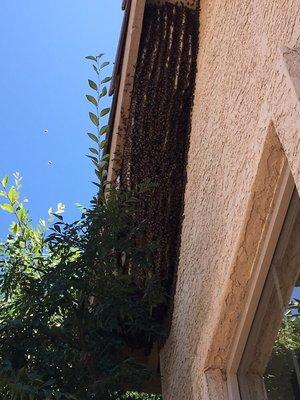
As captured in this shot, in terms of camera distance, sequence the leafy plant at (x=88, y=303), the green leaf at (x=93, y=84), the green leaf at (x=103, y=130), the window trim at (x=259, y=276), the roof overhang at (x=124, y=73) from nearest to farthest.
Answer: the window trim at (x=259, y=276)
the leafy plant at (x=88, y=303)
the roof overhang at (x=124, y=73)
the green leaf at (x=93, y=84)
the green leaf at (x=103, y=130)

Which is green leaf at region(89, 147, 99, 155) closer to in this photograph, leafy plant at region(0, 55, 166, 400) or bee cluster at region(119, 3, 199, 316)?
bee cluster at region(119, 3, 199, 316)

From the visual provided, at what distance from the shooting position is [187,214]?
156 inches

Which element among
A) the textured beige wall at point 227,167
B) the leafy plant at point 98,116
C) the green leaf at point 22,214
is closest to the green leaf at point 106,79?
the leafy plant at point 98,116

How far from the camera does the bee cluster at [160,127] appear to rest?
4.23 meters

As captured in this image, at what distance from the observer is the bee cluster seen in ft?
13.9

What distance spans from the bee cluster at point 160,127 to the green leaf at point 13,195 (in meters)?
0.83

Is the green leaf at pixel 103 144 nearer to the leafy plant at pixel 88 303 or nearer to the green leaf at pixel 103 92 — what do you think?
the green leaf at pixel 103 92

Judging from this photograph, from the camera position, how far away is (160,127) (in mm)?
4297

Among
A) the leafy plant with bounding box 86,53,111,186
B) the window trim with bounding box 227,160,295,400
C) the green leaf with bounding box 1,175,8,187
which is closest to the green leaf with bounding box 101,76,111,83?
the leafy plant with bounding box 86,53,111,186

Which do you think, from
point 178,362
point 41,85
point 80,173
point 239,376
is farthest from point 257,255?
point 41,85

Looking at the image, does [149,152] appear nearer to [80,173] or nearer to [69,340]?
[69,340]

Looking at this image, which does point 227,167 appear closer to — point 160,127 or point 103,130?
point 160,127

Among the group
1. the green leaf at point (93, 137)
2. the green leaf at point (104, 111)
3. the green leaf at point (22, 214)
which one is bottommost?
the green leaf at point (22, 214)

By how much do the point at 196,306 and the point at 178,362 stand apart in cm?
44
